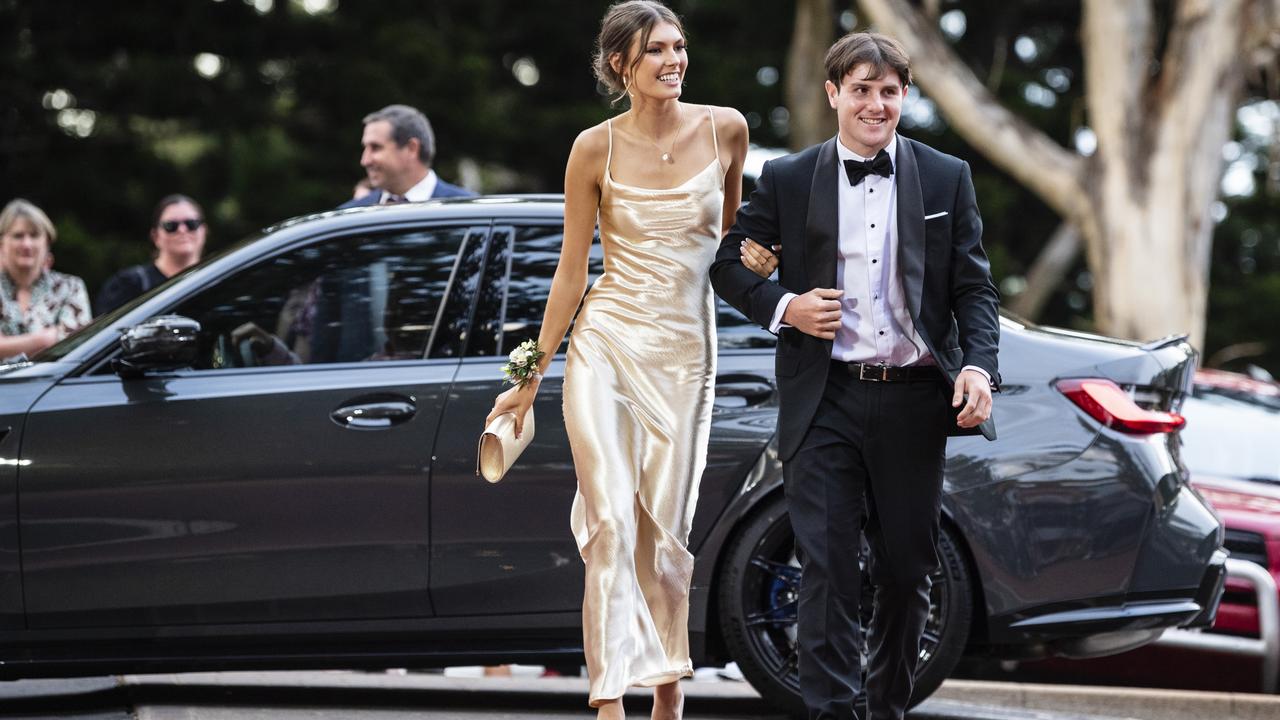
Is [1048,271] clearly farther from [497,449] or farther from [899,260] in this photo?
[497,449]

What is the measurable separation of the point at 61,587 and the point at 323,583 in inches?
30.8

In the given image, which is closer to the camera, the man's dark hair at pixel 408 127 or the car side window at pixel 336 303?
the car side window at pixel 336 303

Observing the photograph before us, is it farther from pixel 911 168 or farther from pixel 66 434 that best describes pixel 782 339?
pixel 66 434

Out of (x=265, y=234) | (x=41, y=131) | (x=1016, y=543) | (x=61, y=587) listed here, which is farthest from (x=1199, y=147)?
(x=41, y=131)

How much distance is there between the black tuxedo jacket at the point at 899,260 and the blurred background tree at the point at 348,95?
474 inches

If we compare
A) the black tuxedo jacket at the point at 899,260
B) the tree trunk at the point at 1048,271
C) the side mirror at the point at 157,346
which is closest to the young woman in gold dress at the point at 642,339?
the black tuxedo jacket at the point at 899,260

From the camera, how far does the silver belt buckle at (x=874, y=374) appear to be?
13.8ft

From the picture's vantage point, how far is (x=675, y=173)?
4.51 meters

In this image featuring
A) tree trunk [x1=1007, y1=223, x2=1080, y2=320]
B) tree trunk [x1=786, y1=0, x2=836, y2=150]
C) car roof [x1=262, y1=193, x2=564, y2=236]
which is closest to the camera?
car roof [x1=262, y1=193, x2=564, y2=236]

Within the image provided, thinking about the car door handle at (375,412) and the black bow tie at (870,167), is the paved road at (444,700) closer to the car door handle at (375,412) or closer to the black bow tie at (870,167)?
the car door handle at (375,412)

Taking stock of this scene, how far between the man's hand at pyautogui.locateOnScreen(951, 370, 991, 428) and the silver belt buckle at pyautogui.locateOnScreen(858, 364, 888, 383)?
0.25 metres

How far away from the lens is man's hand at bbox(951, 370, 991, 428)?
3.96 m

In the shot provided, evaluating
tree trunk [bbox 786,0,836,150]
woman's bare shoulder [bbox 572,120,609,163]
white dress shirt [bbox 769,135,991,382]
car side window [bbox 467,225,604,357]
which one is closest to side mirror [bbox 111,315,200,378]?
car side window [bbox 467,225,604,357]

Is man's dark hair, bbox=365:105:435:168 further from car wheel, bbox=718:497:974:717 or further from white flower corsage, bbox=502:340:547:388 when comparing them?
car wheel, bbox=718:497:974:717
